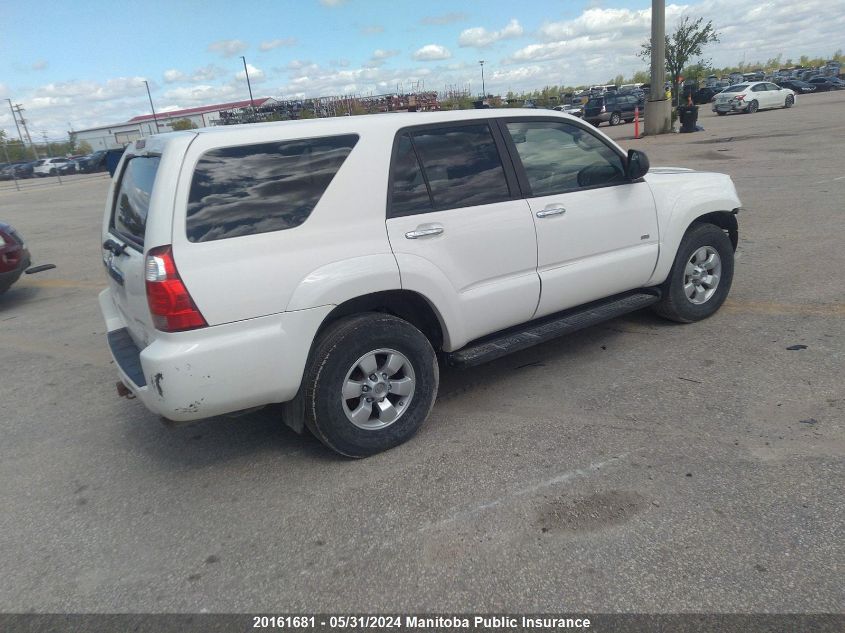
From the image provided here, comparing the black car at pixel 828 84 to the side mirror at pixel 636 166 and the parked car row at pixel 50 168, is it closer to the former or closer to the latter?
the parked car row at pixel 50 168

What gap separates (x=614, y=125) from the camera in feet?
118

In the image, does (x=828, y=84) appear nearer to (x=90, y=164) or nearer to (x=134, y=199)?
(x=90, y=164)

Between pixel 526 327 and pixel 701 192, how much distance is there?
1.97 m

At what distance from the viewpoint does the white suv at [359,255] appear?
3.02 meters

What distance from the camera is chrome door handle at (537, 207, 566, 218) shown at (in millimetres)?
4019

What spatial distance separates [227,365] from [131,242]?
1.02 metres

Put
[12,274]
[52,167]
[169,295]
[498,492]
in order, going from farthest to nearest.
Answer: [52,167], [12,274], [498,492], [169,295]

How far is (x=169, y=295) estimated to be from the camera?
2.93 metres

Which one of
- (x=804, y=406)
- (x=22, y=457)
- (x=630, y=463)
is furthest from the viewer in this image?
(x=22, y=457)

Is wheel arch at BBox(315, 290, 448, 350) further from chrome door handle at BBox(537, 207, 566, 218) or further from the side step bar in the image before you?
chrome door handle at BBox(537, 207, 566, 218)

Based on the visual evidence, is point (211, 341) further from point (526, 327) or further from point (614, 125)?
point (614, 125)

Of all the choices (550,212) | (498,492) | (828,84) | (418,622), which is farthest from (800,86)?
(418,622)

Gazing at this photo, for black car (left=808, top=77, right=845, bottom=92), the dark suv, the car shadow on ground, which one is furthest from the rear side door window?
black car (left=808, top=77, right=845, bottom=92)

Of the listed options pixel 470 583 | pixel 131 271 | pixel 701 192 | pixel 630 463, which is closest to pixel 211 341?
pixel 131 271
